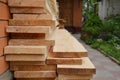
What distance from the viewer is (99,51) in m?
9.56

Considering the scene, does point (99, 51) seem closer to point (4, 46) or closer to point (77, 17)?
point (77, 17)

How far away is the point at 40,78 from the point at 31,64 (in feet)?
0.37

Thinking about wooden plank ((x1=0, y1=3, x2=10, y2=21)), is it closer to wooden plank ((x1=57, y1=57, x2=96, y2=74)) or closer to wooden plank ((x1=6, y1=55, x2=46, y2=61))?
wooden plank ((x1=6, y1=55, x2=46, y2=61))

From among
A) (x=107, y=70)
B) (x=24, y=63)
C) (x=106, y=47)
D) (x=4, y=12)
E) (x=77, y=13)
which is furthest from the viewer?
(x=77, y=13)

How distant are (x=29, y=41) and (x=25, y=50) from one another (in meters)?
0.07

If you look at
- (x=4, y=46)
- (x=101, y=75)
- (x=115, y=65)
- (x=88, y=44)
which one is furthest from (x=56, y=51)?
(x=88, y=44)

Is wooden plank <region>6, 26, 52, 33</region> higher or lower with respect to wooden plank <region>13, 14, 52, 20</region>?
lower

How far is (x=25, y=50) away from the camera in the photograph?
155 cm

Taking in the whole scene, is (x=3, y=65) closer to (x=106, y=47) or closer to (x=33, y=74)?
(x=33, y=74)

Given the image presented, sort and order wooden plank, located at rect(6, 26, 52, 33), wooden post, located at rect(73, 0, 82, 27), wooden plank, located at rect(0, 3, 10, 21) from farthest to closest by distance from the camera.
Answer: wooden post, located at rect(73, 0, 82, 27) < wooden plank, located at rect(6, 26, 52, 33) < wooden plank, located at rect(0, 3, 10, 21)

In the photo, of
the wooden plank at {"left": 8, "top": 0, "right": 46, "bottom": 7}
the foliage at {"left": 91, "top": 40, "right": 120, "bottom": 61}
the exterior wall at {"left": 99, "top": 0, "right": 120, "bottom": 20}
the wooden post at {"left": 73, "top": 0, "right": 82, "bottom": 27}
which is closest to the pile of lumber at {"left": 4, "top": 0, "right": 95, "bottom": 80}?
the wooden plank at {"left": 8, "top": 0, "right": 46, "bottom": 7}

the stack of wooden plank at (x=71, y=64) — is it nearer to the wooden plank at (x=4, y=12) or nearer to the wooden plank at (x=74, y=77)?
the wooden plank at (x=74, y=77)

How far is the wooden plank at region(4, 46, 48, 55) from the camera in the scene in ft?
5.01

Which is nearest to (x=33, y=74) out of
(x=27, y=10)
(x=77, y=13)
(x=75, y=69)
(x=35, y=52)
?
(x=35, y=52)
